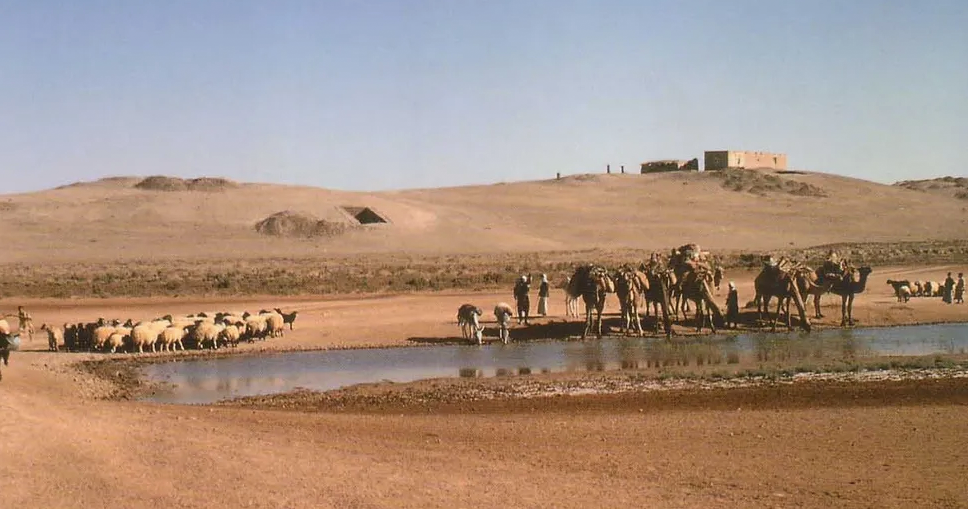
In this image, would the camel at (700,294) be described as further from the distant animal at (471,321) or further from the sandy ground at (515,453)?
the sandy ground at (515,453)

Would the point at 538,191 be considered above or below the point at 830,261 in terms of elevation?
above

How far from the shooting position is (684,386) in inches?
800

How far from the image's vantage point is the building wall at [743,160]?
405 ft

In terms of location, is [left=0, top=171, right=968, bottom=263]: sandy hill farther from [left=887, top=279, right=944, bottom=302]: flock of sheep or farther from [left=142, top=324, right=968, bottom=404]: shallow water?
[left=142, top=324, right=968, bottom=404]: shallow water

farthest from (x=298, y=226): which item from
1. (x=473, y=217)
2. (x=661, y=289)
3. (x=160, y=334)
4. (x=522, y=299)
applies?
(x=661, y=289)

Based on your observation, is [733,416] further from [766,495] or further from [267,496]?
[267,496]

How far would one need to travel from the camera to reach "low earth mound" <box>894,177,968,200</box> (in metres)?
132

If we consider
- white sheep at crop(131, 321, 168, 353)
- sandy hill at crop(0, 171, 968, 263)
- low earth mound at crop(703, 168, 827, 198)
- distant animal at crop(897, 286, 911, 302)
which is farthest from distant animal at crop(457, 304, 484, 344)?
low earth mound at crop(703, 168, 827, 198)

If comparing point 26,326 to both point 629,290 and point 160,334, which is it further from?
point 629,290

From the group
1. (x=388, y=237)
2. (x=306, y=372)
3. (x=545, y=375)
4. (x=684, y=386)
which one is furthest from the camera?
(x=388, y=237)

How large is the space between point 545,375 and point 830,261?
13.8 meters

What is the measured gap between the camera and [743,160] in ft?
413

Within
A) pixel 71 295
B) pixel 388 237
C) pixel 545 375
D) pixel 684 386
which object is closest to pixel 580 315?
pixel 545 375

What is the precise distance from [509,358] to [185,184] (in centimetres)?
9529
